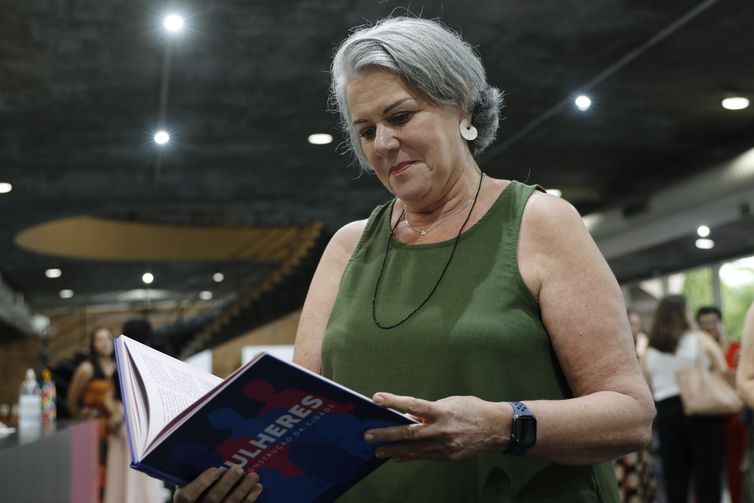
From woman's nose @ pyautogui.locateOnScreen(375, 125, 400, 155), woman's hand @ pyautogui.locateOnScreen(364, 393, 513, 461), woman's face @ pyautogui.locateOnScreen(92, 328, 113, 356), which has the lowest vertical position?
woman's hand @ pyautogui.locateOnScreen(364, 393, 513, 461)

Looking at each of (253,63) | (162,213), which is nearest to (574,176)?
(253,63)

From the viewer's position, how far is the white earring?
1.67m

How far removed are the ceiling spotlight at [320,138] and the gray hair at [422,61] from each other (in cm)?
777

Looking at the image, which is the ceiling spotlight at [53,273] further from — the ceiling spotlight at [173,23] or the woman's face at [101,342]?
the ceiling spotlight at [173,23]

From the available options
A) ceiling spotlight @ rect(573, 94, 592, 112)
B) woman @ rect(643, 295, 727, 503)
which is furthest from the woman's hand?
ceiling spotlight @ rect(573, 94, 592, 112)

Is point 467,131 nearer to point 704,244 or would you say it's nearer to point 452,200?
point 452,200

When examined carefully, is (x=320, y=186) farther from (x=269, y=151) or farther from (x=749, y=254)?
(x=749, y=254)

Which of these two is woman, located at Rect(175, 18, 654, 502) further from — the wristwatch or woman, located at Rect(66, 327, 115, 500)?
woman, located at Rect(66, 327, 115, 500)

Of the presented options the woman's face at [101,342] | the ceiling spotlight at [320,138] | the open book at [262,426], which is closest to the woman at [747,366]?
the open book at [262,426]

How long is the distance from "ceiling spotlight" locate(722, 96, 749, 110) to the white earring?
7507 millimetres

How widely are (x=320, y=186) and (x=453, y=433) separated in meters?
10.5

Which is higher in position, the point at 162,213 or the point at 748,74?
the point at 162,213

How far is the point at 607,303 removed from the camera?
4.86 feet

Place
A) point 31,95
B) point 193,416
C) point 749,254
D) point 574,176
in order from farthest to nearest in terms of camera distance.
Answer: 1. point 749,254
2. point 574,176
3. point 31,95
4. point 193,416
